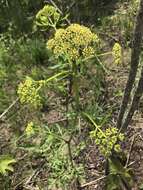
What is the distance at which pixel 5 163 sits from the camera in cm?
363

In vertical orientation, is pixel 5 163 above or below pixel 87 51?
below

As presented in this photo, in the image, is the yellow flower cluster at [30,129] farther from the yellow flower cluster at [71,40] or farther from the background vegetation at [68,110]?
the yellow flower cluster at [71,40]

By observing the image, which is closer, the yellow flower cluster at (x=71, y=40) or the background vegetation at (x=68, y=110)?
the yellow flower cluster at (x=71, y=40)

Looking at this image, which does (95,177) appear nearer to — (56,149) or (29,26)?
(56,149)

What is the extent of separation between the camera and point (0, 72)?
4465 millimetres

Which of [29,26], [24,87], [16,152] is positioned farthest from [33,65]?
[24,87]

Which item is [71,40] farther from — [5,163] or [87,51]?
[5,163]

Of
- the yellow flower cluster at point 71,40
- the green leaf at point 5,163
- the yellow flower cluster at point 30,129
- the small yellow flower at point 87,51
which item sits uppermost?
the yellow flower cluster at point 71,40

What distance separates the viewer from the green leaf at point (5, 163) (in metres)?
3.57

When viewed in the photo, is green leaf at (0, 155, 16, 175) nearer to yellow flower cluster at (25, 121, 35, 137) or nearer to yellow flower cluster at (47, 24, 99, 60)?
yellow flower cluster at (25, 121, 35, 137)

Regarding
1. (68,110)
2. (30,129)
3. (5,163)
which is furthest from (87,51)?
(5,163)

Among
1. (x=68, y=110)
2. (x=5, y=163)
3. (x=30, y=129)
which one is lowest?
(x=5, y=163)

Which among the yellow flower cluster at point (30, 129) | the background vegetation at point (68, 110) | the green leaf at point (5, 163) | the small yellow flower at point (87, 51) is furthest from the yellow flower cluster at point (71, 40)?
the green leaf at point (5, 163)

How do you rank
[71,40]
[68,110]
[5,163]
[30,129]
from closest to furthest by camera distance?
[71,40] < [30,129] < [5,163] < [68,110]
